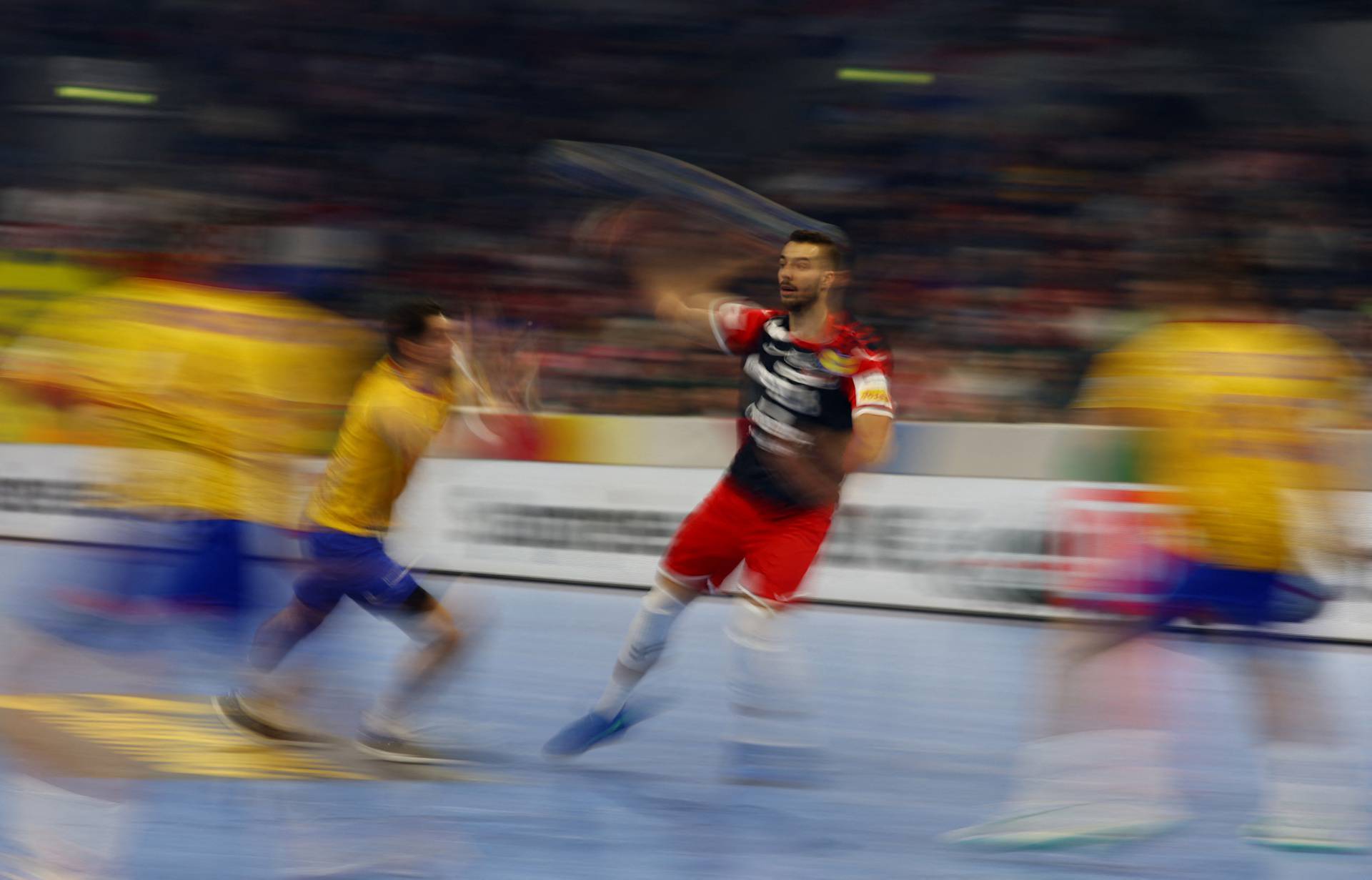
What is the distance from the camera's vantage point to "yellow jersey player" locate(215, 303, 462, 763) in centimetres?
461

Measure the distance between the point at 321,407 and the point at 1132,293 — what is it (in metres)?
5.60

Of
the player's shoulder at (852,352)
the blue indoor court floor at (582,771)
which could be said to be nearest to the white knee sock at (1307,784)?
the blue indoor court floor at (582,771)

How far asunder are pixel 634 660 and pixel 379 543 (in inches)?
34.8

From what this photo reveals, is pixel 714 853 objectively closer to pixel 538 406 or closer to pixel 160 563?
pixel 160 563

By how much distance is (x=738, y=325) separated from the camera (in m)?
5.04

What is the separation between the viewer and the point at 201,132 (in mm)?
12266

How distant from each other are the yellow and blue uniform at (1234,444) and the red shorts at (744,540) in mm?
1116

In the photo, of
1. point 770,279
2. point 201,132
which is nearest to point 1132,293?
point 770,279

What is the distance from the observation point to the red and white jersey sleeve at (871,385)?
468cm

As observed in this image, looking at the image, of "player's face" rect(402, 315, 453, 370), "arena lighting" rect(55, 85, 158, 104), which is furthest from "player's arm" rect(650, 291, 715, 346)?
"arena lighting" rect(55, 85, 158, 104)

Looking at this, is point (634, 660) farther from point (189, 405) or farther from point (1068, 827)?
point (189, 405)

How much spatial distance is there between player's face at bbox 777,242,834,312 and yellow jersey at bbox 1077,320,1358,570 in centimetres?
99

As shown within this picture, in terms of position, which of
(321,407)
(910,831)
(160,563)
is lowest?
(910,831)

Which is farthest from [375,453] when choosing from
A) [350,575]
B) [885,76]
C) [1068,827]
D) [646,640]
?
[885,76]
